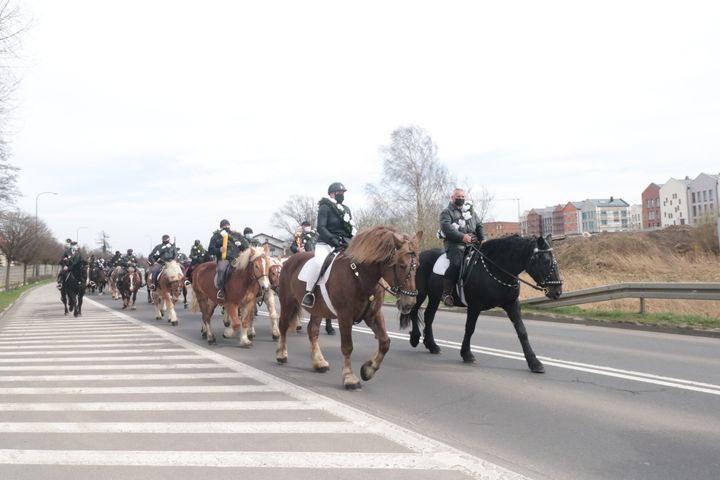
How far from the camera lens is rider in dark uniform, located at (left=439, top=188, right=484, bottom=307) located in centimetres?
855

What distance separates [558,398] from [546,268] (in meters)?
2.09

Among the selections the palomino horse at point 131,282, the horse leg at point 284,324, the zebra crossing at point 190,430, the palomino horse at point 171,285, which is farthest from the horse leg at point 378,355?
the palomino horse at point 131,282

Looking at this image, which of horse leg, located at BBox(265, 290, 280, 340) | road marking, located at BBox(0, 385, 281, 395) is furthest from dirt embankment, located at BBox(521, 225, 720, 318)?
road marking, located at BBox(0, 385, 281, 395)

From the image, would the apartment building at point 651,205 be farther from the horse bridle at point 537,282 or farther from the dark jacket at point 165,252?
the horse bridle at point 537,282

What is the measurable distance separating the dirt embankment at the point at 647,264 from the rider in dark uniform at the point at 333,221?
9481mm

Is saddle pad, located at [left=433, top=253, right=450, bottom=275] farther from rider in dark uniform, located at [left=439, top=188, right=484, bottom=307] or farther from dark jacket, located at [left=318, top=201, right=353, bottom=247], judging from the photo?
dark jacket, located at [left=318, top=201, right=353, bottom=247]

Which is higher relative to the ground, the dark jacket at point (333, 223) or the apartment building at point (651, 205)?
the apartment building at point (651, 205)

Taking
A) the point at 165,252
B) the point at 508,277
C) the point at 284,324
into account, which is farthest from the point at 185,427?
the point at 165,252

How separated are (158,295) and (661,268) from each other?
58.2 ft

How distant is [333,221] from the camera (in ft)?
26.4

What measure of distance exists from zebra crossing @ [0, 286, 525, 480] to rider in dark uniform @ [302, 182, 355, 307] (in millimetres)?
2055

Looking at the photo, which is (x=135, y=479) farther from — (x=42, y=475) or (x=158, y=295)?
(x=158, y=295)

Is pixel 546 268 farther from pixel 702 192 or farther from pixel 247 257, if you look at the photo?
pixel 702 192

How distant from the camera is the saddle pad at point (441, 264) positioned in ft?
29.2
